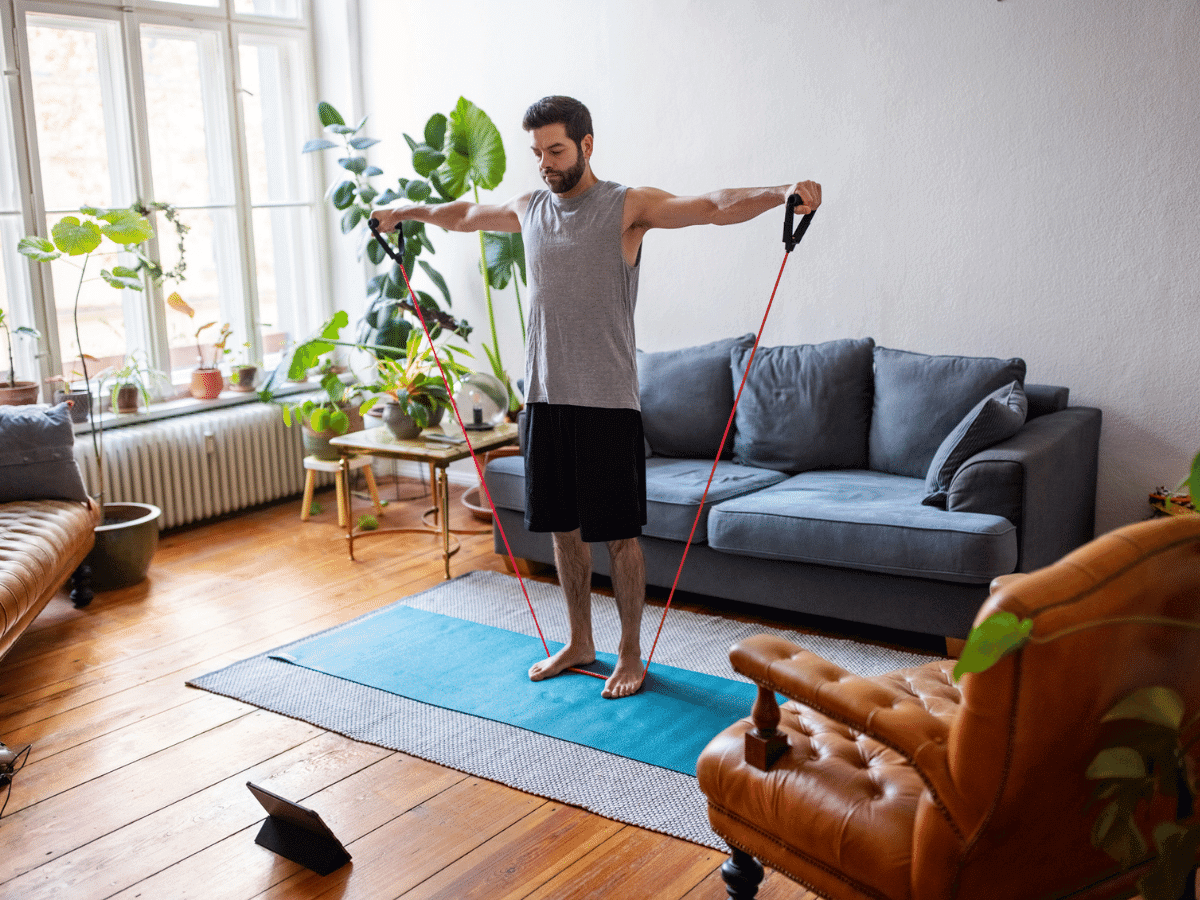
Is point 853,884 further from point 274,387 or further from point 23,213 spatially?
point 23,213

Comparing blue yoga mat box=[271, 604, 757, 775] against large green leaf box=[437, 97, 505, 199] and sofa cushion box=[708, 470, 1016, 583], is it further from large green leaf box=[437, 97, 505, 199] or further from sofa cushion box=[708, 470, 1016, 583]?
large green leaf box=[437, 97, 505, 199]

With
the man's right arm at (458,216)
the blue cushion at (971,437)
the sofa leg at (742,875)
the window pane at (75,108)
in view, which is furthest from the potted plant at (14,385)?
the sofa leg at (742,875)

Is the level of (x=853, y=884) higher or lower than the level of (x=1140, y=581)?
lower

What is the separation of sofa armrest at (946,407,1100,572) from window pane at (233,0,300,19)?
3.96 metres

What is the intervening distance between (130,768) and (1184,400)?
11.0 feet

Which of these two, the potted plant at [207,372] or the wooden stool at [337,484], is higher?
the potted plant at [207,372]

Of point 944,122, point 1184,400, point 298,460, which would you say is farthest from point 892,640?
point 298,460

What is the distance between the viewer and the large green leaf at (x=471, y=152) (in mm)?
4629

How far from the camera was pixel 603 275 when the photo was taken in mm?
2850

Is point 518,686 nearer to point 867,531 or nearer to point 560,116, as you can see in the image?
point 867,531

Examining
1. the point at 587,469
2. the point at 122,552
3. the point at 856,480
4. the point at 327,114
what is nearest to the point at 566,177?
the point at 587,469

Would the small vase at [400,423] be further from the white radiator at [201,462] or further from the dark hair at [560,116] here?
the dark hair at [560,116]

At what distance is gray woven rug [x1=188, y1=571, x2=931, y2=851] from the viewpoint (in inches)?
99.2

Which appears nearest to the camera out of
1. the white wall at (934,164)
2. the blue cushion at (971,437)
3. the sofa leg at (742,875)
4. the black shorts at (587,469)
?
the sofa leg at (742,875)
